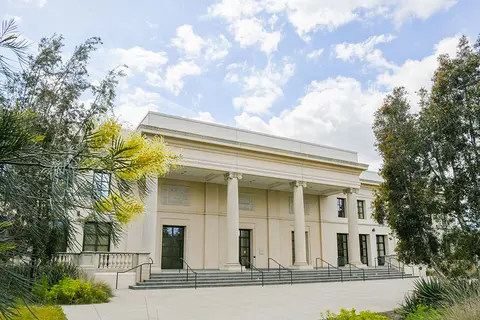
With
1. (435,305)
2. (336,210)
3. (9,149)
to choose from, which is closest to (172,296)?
(435,305)

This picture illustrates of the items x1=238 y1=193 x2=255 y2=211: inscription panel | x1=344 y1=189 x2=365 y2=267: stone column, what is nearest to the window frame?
x1=238 y1=193 x2=255 y2=211: inscription panel

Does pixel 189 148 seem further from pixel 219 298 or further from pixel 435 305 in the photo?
pixel 435 305

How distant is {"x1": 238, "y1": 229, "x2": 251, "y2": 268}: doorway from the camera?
80.0 ft

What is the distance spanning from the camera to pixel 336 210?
28.7 meters

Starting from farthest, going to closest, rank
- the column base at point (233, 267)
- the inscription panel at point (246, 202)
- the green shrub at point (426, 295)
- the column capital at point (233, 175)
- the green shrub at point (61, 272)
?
the inscription panel at point (246, 202) < the column capital at point (233, 175) < the column base at point (233, 267) < the green shrub at point (61, 272) < the green shrub at point (426, 295)

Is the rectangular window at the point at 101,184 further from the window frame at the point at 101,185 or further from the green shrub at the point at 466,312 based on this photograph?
the green shrub at the point at 466,312

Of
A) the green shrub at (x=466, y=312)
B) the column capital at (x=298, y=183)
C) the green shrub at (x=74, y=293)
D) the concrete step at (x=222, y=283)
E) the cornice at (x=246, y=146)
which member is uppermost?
the cornice at (x=246, y=146)

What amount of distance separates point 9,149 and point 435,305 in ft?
27.5

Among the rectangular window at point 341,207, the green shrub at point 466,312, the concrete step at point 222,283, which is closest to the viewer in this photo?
the green shrub at point 466,312

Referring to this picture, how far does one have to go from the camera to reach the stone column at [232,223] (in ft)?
64.6

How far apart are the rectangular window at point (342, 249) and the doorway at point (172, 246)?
12581 mm

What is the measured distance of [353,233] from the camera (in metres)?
24.8

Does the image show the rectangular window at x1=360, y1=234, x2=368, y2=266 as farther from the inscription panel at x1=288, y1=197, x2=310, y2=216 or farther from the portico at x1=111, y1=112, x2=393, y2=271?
the inscription panel at x1=288, y1=197, x2=310, y2=216

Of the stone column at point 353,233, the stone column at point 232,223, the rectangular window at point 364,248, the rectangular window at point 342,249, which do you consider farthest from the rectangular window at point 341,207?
the stone column at point 232,223
